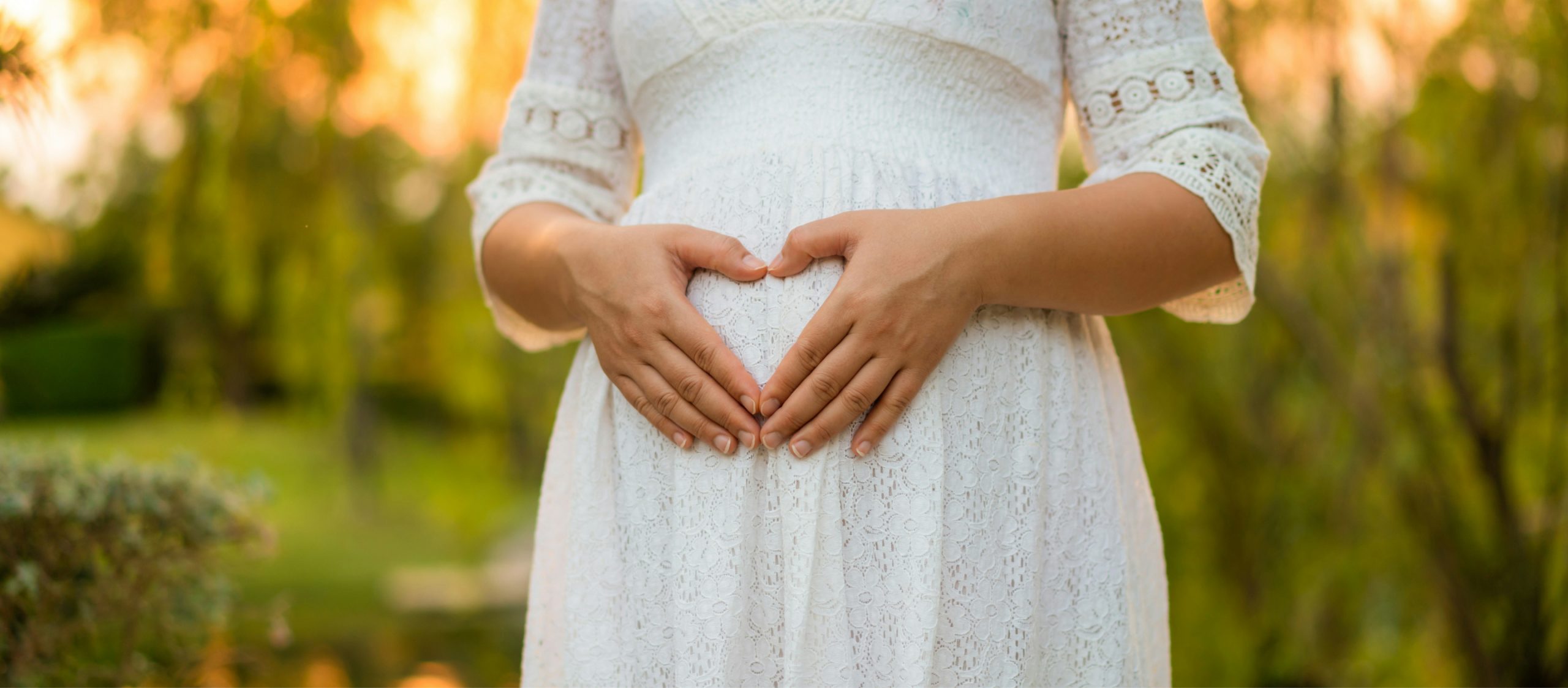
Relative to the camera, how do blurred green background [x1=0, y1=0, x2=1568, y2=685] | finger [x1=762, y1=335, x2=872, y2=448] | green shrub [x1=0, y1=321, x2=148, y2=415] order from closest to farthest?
finger [x1=762, y1=335, x2=872, y2=448]
blurred green background [x1=0, y1=0, x2=1568, y2=685]
green shrub [x1=0, y1=321, x2=148, y2=415]

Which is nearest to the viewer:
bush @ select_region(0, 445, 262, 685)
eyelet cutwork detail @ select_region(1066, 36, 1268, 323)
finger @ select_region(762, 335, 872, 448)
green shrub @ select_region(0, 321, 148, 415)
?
finger @ select_region(762, 335, 872, 448)

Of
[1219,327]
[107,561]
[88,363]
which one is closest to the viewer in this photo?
[107,561]

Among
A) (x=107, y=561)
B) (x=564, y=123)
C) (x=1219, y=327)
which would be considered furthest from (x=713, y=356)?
(x=1219, y=327)

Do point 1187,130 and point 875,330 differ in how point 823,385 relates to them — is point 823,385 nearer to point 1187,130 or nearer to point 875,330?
point 875,330

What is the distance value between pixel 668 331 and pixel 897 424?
7.2 inches

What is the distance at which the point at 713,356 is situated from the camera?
30.6 inches

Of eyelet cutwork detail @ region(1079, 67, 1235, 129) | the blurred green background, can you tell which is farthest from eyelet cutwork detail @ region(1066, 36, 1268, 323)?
the blurred green background

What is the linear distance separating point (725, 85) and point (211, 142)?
3186mm

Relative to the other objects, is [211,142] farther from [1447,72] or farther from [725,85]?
[1447,72]

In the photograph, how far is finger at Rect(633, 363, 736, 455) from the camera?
777mm

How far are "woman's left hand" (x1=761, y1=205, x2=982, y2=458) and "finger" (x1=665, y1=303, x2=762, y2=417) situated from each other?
1 centimetres

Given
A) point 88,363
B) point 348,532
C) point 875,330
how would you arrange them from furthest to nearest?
point 88,363, point 348,532, point 875,330

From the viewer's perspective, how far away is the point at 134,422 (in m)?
11.5

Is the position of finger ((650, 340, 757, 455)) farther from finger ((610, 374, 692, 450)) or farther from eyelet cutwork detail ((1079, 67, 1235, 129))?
eyelet cutwork detail ((1079, 67, 1235, 129))
